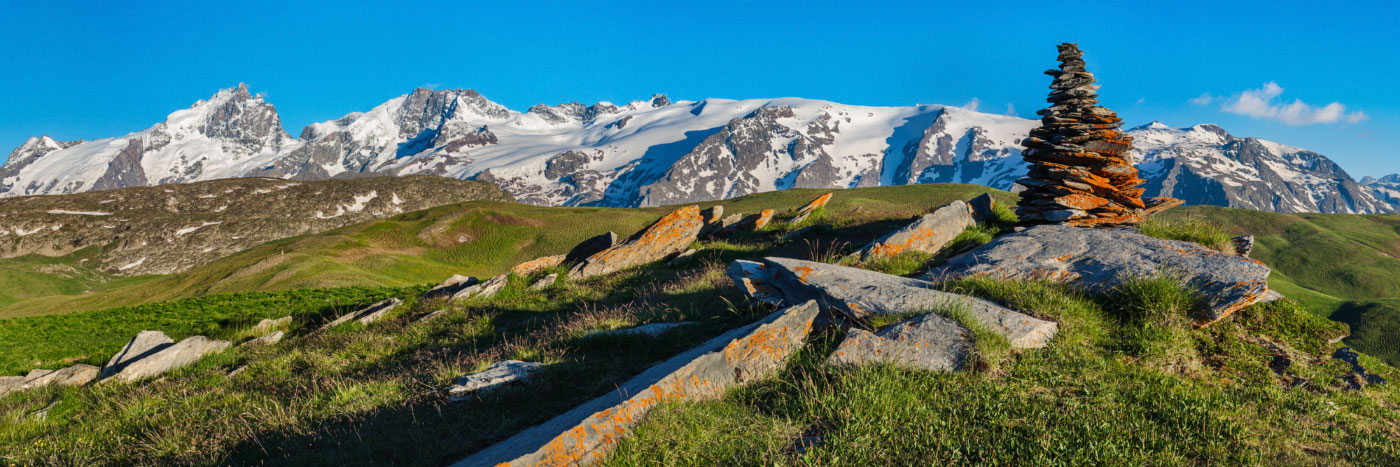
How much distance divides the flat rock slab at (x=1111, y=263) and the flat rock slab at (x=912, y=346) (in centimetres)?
319

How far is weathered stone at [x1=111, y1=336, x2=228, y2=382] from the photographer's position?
42.4ft

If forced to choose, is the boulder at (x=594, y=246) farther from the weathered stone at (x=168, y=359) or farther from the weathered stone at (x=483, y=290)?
the weathered stone at (x=168, y=359)

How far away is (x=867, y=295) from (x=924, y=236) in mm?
6345

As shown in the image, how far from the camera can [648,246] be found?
20.3 meters

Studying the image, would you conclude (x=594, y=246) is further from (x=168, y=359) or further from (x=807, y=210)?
(x=168, y=359)

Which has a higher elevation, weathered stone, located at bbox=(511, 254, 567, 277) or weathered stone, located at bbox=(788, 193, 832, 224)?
weathered stone, located at bbox=(788, 193, 832, 224)

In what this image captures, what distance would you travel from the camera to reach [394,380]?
7.98m

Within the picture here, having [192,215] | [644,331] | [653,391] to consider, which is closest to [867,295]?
[644,331]

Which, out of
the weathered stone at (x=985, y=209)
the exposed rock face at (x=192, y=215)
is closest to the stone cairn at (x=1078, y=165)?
the weathered stone at (x=985, y=209)

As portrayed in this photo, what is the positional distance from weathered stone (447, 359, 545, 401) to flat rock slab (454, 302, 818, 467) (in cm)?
178

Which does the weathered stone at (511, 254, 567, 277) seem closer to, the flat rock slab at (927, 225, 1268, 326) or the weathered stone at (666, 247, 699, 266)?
the weathered stone at (666, 247, 699, 266)

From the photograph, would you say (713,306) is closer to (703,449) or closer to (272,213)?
(703,449)

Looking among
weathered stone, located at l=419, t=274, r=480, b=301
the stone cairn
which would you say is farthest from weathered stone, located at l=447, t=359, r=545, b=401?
the stone cairn

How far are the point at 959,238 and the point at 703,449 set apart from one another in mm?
11933
